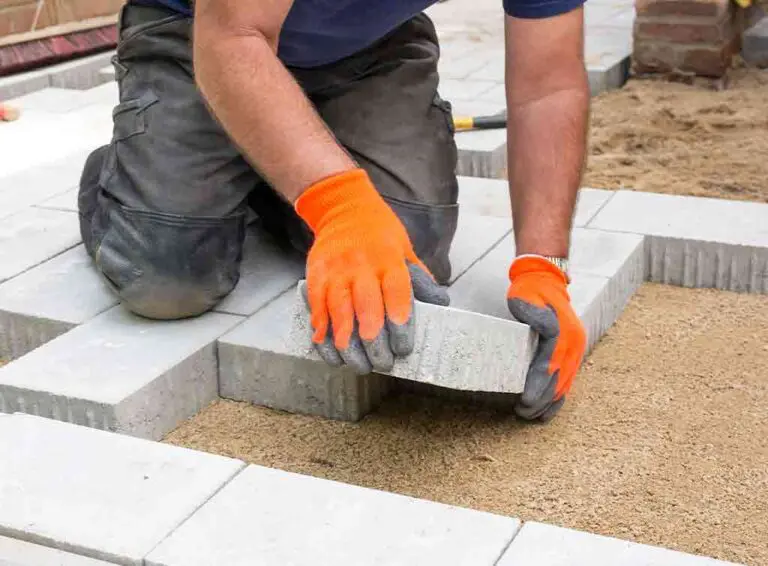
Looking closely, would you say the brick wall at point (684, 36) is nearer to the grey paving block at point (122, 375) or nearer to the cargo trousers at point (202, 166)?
the cargo trousers at point (202, 166)

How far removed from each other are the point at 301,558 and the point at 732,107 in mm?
3729

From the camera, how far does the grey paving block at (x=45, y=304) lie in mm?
2900

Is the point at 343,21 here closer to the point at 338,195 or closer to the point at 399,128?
the point at 399,128

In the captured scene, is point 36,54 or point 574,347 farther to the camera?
point 36,54

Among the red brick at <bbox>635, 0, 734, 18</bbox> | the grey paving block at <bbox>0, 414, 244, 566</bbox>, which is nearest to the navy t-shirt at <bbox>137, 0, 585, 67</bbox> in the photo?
the grey paving block at <bbox>0, 414, 244, 566</bbox>

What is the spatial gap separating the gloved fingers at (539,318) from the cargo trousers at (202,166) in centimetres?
54

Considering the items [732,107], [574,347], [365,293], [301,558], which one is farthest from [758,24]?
[301,558]

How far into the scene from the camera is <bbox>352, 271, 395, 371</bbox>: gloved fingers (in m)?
2.13

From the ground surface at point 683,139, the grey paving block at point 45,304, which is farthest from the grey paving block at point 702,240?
the grey paving block at point 45,304

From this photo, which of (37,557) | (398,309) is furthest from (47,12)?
(37,557)

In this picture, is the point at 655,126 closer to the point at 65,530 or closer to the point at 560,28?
the point at 560,28

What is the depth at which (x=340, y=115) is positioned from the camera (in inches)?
121

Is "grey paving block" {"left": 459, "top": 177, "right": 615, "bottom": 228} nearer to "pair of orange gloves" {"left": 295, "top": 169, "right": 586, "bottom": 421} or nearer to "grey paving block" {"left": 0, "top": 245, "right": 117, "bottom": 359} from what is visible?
"pair of orange gloves" {"left": 295, "top": 169, "right": 586, "bottom": 421}

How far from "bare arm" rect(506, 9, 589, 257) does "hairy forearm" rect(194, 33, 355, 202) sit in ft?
1.67
